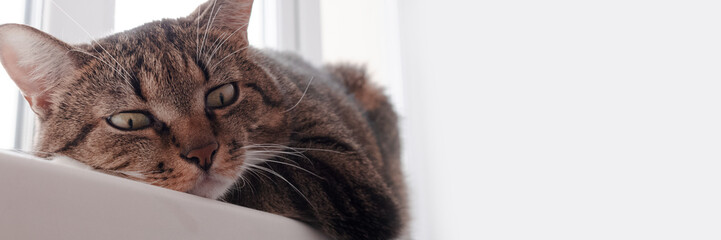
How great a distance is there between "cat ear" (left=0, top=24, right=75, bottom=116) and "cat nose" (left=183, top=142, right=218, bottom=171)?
10.5 inches

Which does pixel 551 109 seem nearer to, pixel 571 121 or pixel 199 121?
pixel 571 121

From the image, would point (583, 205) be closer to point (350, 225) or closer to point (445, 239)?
point (445, 239)

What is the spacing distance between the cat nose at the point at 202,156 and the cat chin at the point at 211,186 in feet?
0.06

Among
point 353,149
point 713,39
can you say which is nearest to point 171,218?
point 353,149

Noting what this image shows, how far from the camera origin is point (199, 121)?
82 centimetres

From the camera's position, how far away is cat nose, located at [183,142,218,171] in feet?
2.56

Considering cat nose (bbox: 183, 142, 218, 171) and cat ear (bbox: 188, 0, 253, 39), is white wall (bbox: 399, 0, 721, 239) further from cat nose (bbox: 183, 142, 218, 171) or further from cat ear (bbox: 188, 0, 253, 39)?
cat nose (bbox: 183, 142, 218, 171)

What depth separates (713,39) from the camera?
1.73m

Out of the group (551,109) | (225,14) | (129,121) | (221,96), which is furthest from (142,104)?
(551,109)

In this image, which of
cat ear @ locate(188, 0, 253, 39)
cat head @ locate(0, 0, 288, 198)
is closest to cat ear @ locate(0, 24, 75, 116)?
cat head @ locate(0, 0, 288, 198)

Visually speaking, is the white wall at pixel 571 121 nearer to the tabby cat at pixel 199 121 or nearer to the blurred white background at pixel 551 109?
the blurred white background at pixel 551 109

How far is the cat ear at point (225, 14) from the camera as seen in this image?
0.97m

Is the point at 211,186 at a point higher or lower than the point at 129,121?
lower

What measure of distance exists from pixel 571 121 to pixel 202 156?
1.59 metres
